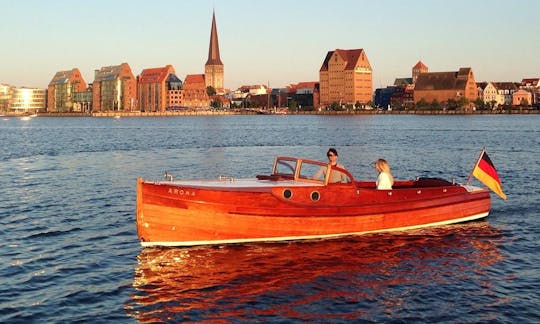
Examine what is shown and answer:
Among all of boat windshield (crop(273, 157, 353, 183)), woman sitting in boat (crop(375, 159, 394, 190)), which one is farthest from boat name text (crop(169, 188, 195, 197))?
woman sitting in boat (crop(375, 159, 394, 190))

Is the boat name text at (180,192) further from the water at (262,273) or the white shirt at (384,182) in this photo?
the white shirt at (384,182)

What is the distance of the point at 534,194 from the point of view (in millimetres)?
25141

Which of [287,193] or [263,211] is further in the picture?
[287,193]

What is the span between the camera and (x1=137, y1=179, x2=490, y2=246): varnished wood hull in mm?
14797

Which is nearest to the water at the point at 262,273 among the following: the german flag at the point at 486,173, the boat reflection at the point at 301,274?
the boat reflection at the point at 301,274

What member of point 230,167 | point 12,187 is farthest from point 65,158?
point 12,187

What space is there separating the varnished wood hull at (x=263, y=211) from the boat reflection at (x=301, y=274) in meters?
0.32

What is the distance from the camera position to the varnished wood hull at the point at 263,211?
Answer: 48.5 ft

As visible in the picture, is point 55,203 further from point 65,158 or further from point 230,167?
point 65,158

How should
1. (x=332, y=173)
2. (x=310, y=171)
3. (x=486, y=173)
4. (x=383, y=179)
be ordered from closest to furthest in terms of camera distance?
(x=332, y=173), (x=310, y=171), (x=383, y=179), (x=486, y=173)

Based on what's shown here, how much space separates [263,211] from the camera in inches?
602

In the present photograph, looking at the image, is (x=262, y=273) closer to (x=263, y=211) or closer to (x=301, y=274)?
(x=301, y=274)

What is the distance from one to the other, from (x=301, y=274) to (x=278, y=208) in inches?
97.9

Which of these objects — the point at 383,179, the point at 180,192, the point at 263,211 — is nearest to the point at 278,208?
the point at 263,211
